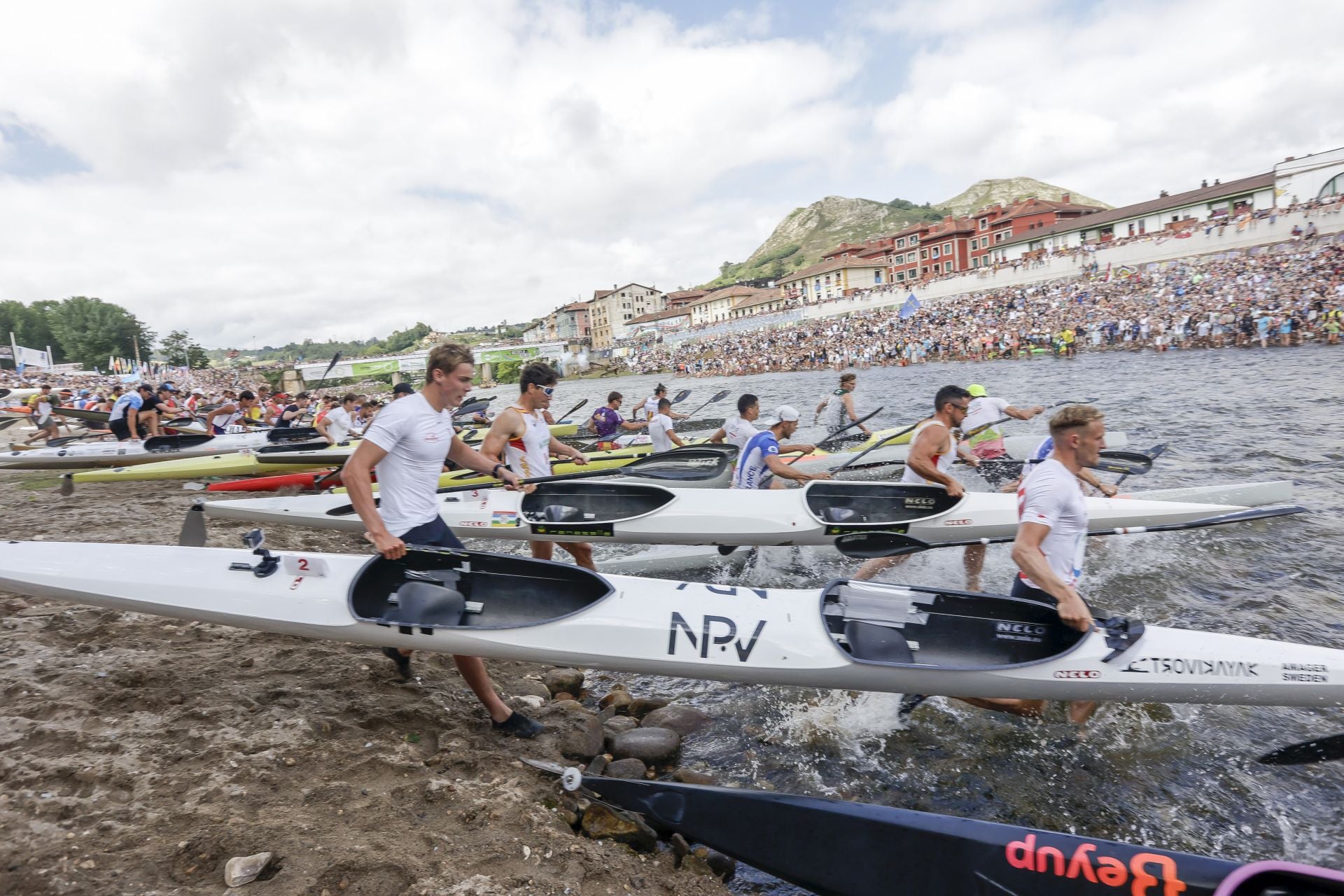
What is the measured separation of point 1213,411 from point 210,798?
1917cm

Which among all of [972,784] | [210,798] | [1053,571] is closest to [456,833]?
[210,798]

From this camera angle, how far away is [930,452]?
19.4 feet

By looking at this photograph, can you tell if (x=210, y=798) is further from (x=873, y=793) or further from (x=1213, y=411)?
(x=1213, y=411)

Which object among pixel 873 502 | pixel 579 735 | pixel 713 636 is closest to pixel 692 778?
pixel 579 735

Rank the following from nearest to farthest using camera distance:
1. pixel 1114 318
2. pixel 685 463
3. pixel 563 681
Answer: pixel 563 681 < pixel 685 463 < pixel 1114 318

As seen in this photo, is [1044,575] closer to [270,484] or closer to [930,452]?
[930,452]

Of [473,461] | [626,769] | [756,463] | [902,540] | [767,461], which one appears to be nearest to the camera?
[626,769]

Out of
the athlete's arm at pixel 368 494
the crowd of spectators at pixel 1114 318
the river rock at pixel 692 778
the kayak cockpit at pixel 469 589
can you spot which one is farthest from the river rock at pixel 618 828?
the crowd of spectators at pixel 1114 318

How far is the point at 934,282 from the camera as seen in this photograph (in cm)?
4825

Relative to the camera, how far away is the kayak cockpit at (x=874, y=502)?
6840mm

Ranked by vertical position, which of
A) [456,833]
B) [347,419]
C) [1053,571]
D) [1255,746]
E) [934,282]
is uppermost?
[934,282]

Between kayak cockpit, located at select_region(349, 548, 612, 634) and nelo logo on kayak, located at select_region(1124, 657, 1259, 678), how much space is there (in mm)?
3001

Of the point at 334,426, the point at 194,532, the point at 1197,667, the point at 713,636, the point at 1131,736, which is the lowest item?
the point at 1131,736

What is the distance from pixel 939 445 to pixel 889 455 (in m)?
5.57
